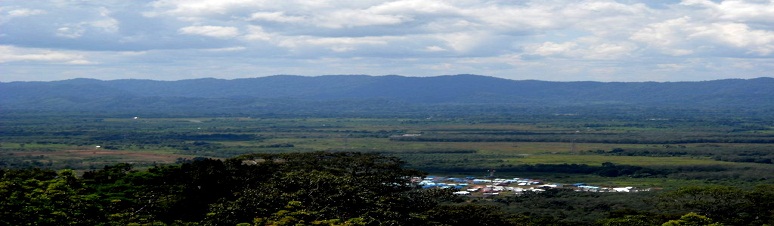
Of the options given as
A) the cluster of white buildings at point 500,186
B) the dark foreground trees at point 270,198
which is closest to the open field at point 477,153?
the cluster of white buildings at point 500,186

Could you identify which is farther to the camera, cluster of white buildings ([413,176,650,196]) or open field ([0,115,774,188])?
open field ([0,115,774,188])

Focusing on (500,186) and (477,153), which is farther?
(477,153)

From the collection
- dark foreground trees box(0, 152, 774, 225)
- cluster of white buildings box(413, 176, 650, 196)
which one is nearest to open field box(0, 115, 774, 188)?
cluster of white buildings box(413, 176, 650, 196)

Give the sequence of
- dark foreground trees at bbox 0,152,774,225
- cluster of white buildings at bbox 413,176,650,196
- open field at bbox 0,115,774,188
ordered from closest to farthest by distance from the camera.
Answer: dark foreground trees at bbox 0,152,774,225 → cluster of white buildings at bbox 413,176,650,196 → open field at bbox 0,115,774,188

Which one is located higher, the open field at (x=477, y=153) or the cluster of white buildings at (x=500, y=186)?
the cluster of white buildings at (x=500, y=186)

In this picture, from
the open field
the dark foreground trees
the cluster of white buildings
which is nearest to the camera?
the dark foreground trees

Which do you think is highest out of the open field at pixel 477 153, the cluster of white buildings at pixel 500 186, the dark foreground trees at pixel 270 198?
the dark foreground trees at pixel 270 198

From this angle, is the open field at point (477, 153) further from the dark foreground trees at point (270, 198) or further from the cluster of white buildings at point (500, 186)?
the dark foreground trees at point (270, 198)

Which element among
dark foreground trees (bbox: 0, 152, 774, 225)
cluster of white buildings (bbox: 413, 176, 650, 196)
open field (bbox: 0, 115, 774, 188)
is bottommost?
open field (bbox: 0, 115, 774, 188)

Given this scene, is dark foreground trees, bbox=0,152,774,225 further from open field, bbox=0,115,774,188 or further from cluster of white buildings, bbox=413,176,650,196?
open field, bbox=0,115,774,188

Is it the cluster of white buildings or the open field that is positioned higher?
the cluster of white buildings

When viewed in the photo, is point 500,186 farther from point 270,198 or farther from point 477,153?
point 270,198

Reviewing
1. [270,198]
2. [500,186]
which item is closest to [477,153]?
[500,186]
